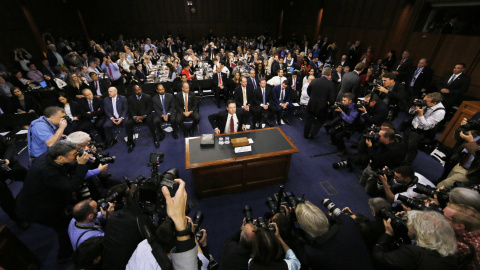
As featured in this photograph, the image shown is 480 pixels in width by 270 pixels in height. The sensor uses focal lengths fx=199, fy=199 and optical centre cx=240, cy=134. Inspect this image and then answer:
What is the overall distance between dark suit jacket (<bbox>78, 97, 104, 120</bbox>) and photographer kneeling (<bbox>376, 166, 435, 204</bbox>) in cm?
607

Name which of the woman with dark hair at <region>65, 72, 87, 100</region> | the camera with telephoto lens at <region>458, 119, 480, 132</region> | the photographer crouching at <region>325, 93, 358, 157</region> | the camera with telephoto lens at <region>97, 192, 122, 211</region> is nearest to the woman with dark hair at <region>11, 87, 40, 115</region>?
the woman with dark hair at <region>65, 72, 87, 100</region>

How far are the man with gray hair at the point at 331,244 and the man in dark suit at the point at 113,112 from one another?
16.2ft

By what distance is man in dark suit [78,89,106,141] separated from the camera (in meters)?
4.89

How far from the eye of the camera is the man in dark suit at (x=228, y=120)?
425 centimetres

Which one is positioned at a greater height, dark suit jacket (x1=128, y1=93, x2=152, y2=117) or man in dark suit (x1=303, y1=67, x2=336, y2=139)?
man in dark suit (x1=303, y1=67, x2=336, y2=139)

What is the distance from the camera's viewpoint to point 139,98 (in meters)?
5.23

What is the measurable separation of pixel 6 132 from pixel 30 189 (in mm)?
5052

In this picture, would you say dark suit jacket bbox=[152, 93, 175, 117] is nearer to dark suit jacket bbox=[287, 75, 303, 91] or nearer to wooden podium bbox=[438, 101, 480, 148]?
dark suit jacket bbox=[287, 75, 303, 91]

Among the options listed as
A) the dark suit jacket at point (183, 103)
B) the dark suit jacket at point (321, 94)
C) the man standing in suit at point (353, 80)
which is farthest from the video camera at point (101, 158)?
the man standing in suit at point (353, 80)

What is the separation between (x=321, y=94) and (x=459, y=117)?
3.04m

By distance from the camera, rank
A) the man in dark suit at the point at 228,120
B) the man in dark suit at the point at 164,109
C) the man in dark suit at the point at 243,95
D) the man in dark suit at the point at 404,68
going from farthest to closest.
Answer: the man in dark suit at the point at 404,68
the man in dark suit at the point at 243,95
the man in dark suit at the point at 164,109
the man in dark suit at the point at 228,120

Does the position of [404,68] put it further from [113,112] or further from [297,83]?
[113,112]

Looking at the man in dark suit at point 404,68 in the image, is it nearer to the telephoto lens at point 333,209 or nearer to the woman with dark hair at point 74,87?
the telephoto lens at point 333,209

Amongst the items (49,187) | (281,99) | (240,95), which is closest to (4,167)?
(49,187)
